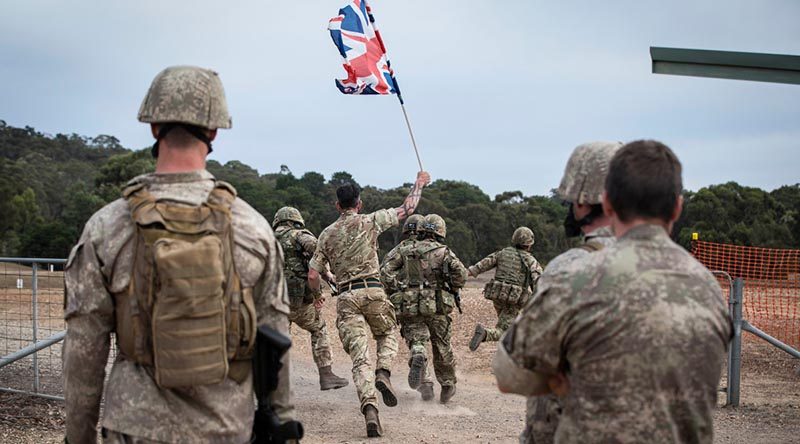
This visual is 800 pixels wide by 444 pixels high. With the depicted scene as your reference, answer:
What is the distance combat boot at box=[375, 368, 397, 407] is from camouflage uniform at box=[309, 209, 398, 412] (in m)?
0.07

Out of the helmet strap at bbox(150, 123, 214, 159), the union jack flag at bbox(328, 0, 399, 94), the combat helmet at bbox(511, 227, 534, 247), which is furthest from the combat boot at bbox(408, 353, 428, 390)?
the helmet strap at bbox(150, 123, 214, 159)

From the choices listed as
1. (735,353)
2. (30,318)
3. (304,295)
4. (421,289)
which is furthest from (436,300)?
(30,318)

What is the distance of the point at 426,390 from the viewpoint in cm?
1031

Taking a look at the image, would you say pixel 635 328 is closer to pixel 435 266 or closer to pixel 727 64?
pixel 727 64

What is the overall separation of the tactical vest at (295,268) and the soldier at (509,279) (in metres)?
2.43

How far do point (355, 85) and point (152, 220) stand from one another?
6.83 metres

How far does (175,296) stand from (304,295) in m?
7.53

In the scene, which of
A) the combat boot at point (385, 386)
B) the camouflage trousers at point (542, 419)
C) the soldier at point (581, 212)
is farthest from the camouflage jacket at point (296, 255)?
the camouflage trousers at point (542, 419)

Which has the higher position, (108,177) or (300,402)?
(108,177)

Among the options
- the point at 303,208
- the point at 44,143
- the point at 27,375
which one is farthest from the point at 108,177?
the point at 27,375

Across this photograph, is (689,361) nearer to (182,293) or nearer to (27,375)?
(182,293)

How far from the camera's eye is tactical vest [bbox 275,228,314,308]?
10.4 meters

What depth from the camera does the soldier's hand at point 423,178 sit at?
842cm

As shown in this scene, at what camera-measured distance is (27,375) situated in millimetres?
9266
